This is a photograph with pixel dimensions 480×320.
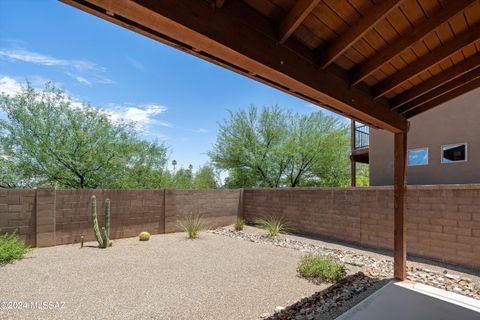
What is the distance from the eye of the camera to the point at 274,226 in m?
8.80

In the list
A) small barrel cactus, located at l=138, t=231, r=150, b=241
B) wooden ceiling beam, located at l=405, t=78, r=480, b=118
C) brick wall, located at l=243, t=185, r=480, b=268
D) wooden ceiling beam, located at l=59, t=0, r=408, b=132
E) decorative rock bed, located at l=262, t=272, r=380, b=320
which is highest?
wooden ceiling beam, located at l=405, t=78, r=480, b=118

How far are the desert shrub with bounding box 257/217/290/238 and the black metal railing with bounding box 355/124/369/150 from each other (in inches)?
214

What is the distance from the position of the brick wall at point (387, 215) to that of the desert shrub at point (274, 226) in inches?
8.9

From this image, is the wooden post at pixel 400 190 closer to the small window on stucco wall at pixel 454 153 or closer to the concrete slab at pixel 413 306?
the concrete slab at pixel 413 306

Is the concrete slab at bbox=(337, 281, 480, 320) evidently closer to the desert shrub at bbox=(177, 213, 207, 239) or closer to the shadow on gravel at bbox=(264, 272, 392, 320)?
the shadow on gravel at bbox=(264, 272, 392, 320)

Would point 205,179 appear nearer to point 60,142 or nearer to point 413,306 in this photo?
point 60,142

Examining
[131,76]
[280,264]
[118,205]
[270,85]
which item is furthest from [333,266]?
[131,76]

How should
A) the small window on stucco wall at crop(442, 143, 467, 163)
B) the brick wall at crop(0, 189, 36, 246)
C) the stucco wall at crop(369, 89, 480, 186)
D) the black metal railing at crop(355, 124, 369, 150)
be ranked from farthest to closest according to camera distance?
the black metal railing at crop(355, 124, 369, 150)
the small window on stucco wall at crop(442, 143, 467, 163)
the stucco wall at crop(369, 89, 480, 186)
the brick wall at crop(0, 189, 36, 246)

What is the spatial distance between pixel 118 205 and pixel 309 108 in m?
10.6

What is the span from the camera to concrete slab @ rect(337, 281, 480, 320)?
3105mm

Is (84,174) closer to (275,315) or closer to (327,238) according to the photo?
(327,238)

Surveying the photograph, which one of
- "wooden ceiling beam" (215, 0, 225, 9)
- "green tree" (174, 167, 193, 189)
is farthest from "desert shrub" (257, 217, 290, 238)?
"wooden ceiling beam" (215, 0, 225, 9)

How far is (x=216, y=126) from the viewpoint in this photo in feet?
51.4

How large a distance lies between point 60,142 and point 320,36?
35.1 feet
